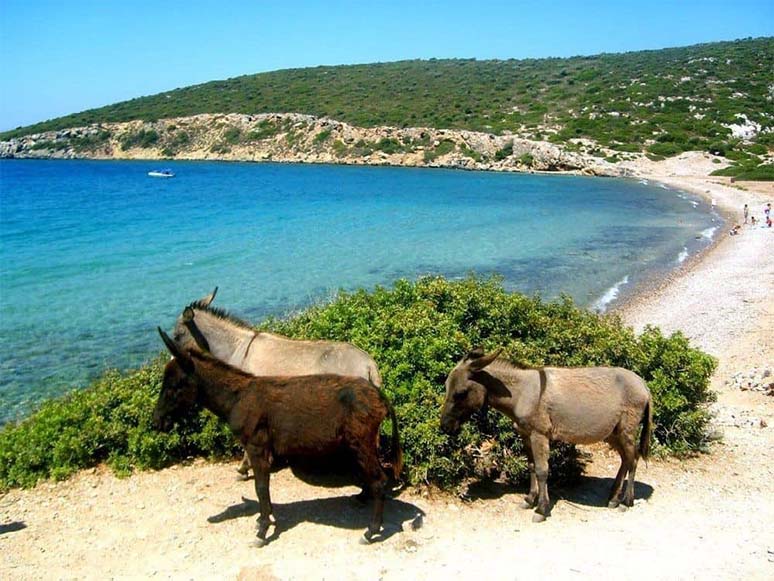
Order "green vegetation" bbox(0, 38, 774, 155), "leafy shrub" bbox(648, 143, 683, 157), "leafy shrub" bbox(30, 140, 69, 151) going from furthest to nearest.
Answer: "leafy shrub" bbox(30, 140, 69, 151), "green vegetation" bbox(0, 38, 774, 155), "leafy shrub" bbox(648, 143, 683, 157)

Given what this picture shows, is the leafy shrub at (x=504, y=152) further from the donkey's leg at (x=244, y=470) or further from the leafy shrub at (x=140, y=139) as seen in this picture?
the donkey's leg at (x=244, y=470)

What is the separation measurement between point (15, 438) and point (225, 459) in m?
3.02

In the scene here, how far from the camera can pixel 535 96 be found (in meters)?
121

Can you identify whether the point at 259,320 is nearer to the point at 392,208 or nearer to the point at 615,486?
the point at 615,486

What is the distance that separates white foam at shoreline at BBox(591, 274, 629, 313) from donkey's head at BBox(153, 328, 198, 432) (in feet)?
61.2

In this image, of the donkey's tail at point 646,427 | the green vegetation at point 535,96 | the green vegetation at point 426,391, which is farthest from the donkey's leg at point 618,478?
the green vegetation at point 535,96

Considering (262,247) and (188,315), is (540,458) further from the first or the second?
(262,247)

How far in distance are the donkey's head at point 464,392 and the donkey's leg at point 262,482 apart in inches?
85.6

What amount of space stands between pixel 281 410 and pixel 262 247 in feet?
100

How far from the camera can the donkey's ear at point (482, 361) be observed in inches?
289

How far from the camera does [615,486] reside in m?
8.27

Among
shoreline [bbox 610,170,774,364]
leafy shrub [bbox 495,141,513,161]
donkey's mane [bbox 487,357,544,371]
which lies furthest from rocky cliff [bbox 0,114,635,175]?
donkey's mane [bbox 487,357,544,371]

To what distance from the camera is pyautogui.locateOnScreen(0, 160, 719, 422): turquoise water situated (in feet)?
66.4

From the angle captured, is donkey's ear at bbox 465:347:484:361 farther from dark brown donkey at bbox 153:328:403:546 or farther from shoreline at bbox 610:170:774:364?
shoreline at bbox 610:170:774:364
